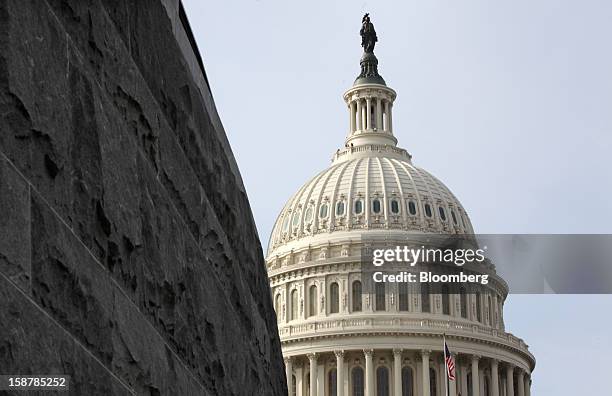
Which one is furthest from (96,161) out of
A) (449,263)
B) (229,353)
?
(449,263)

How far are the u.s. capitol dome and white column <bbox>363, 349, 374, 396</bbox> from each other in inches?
2.7

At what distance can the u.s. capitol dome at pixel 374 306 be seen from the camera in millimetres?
83375

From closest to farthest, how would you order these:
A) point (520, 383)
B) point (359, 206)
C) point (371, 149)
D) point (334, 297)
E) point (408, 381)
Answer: point (408, 381) < point (334, 297) < point (359, 206) < point (520, 383) < point (371, 149)

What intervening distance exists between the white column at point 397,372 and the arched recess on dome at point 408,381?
3.36 feet

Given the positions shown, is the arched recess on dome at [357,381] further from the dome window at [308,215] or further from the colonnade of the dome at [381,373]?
the dome window at [308,215]

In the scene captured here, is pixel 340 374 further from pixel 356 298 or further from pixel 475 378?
pixel 475 378

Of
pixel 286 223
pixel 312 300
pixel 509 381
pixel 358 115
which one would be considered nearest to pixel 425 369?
pixel 509 381

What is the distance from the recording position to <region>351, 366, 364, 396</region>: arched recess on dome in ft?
275

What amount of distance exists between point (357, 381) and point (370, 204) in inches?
532

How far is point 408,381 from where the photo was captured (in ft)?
278

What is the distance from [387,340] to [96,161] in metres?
79.8

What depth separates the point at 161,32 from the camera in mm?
5609

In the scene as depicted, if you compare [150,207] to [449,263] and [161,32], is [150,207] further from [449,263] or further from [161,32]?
[449,263]

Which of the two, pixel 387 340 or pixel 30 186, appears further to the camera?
pixel 387 340
